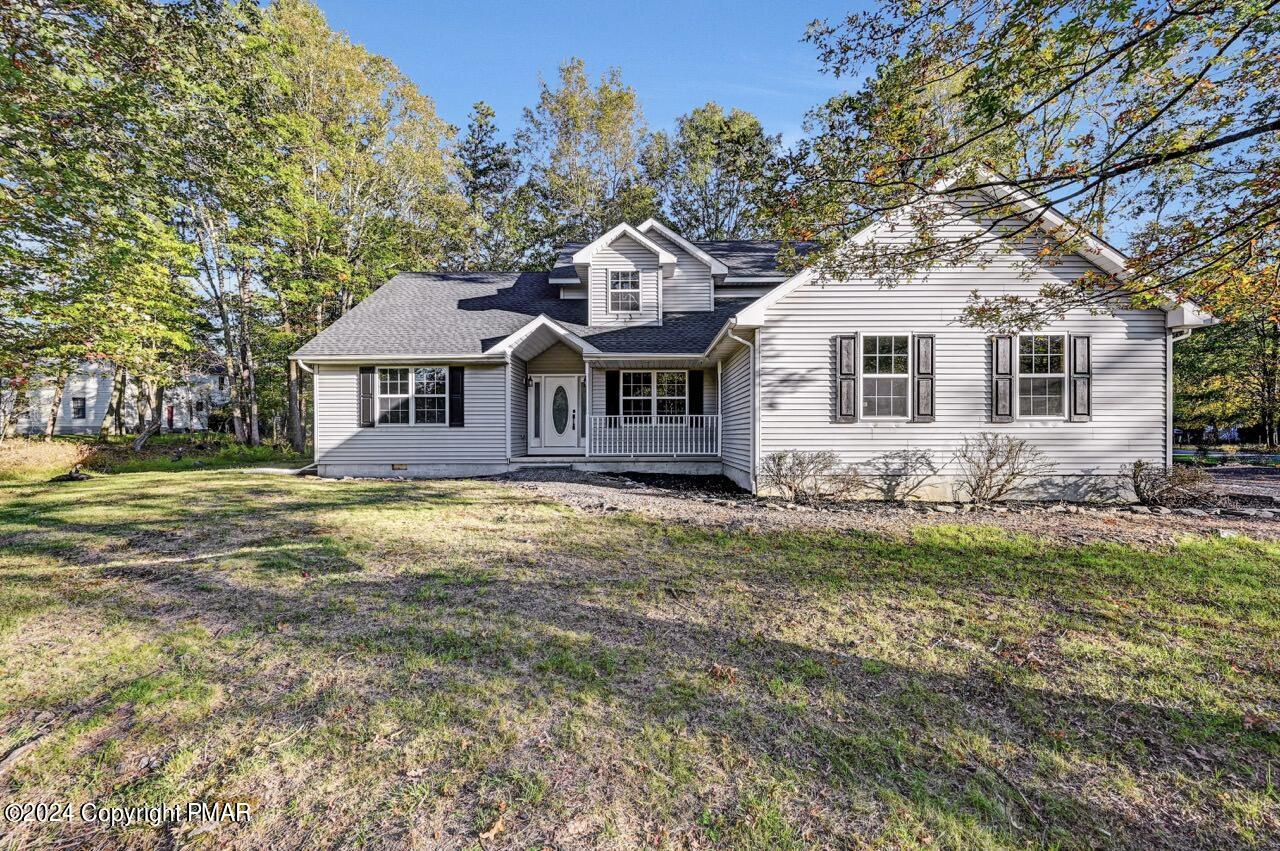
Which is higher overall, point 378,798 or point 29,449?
point 29,449

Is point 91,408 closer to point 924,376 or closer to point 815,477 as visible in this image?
point 815,477

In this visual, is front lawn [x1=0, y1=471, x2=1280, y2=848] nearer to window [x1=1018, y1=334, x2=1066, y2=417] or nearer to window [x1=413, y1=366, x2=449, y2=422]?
window [x1=1018, y1=334, x2=1066, y2=417]

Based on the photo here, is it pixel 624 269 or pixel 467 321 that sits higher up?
pixel 624 269

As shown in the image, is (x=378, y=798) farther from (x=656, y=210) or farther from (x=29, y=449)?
(x=656, y=210)

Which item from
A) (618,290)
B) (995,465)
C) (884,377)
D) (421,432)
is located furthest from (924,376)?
(421,432)

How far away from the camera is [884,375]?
9.52 metres

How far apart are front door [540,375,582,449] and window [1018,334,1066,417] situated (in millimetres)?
9407

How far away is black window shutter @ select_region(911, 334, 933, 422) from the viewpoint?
9.37 meters

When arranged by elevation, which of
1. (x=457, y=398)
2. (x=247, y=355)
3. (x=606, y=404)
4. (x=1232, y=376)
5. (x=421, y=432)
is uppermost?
(x=247, y=355)

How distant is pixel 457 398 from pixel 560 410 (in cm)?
261

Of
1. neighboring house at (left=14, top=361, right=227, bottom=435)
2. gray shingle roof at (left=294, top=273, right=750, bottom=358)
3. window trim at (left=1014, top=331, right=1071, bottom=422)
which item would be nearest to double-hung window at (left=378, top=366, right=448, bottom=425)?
gray shingle roof at (left=294, top=273, right=750, bottom=358)

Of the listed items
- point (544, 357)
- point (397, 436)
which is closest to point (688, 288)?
point (544, 357)

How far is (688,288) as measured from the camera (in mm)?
14688

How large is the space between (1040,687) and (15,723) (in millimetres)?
5351
